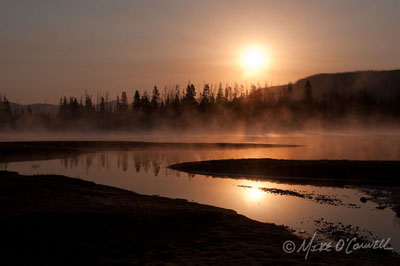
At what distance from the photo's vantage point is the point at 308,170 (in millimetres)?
43438

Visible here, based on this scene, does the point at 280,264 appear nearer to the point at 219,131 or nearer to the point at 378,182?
the point at 378,182

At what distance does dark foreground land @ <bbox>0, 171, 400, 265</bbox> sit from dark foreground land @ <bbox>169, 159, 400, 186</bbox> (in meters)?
20.0

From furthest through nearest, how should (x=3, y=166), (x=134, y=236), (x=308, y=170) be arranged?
(x=3, y=166) → (x=308, y=170) → (x=134, y=236)

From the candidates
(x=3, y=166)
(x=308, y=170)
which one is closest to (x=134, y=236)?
(x=308, y=170)

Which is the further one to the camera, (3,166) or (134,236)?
(3,166)

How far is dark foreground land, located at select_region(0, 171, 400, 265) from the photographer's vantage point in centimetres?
1427

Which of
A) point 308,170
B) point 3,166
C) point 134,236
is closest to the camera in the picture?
point 134,236

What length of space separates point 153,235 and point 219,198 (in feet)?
43.9

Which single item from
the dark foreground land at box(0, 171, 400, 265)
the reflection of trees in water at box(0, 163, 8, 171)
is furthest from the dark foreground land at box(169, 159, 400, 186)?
the reflection of trees in water at box(0, 163, 8, 171)

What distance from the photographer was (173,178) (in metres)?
41.9

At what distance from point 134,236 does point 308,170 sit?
30.2 m

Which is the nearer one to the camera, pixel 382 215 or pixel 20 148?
pixel 382 215

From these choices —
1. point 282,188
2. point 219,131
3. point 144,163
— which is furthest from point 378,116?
point 282,188

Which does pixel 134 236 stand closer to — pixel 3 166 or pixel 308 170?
pixel 308 170
